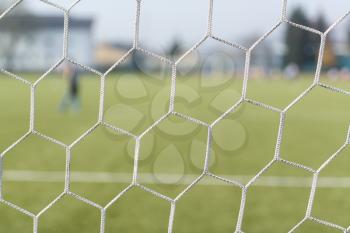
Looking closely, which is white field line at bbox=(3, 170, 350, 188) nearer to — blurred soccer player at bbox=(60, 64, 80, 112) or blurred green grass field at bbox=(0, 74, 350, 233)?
blurred green grass field at bbox=(0, 74, 350, 233)

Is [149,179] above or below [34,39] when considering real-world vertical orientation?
above

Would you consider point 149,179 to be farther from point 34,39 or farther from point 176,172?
point 34,39

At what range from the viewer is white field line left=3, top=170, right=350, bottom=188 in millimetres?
3219

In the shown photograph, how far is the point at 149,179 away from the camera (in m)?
3.31

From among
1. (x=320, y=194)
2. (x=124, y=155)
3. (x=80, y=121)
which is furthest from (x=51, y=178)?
(x=80, y=121)

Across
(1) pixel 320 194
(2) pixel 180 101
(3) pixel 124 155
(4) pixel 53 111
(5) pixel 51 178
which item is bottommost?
(2) pixel 180 101

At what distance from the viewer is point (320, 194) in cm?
301

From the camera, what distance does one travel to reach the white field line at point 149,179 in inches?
127

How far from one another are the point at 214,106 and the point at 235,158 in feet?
20.1

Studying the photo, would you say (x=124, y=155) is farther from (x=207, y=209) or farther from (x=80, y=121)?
(x=80, y=121)

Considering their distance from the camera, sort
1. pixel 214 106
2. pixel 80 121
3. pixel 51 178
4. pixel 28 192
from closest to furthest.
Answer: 1. pixel 28 192
2. pixel 51 178
3. pixel 80 121
4. pixel 214 106

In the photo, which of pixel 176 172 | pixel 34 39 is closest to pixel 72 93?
pixel 176 172

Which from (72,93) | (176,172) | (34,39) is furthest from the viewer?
(34,39)

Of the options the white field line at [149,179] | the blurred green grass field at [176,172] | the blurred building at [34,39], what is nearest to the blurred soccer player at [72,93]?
the blurred green grass field at [176,172]
